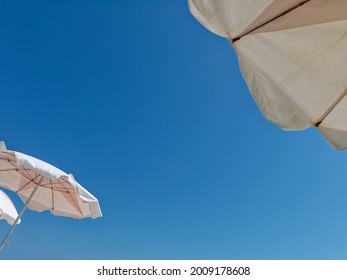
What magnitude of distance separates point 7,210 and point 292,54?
6906 millimetres

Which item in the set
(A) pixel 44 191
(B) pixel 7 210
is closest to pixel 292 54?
(A) pixel 44 191

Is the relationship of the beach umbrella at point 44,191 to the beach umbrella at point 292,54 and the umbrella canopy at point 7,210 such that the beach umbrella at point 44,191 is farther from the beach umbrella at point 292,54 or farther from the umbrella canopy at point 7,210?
the beach umbrella at point 292,54

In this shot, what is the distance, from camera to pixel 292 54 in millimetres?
1610

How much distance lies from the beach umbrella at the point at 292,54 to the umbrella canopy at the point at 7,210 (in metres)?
6.42

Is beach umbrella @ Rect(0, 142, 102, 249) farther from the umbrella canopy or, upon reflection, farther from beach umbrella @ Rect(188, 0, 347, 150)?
beach umbrella @ Rect(188, 0, 347, 150)

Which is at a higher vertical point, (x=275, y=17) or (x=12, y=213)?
(x=12, y=213)

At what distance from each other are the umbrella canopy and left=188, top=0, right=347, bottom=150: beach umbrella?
21.1 ft

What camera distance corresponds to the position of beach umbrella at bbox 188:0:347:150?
1.39m

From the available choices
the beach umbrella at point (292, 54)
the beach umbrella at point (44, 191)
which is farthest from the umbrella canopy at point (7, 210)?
the beach umbrella at point (292, 54)

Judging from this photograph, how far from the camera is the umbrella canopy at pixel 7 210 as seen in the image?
618 centimetres
